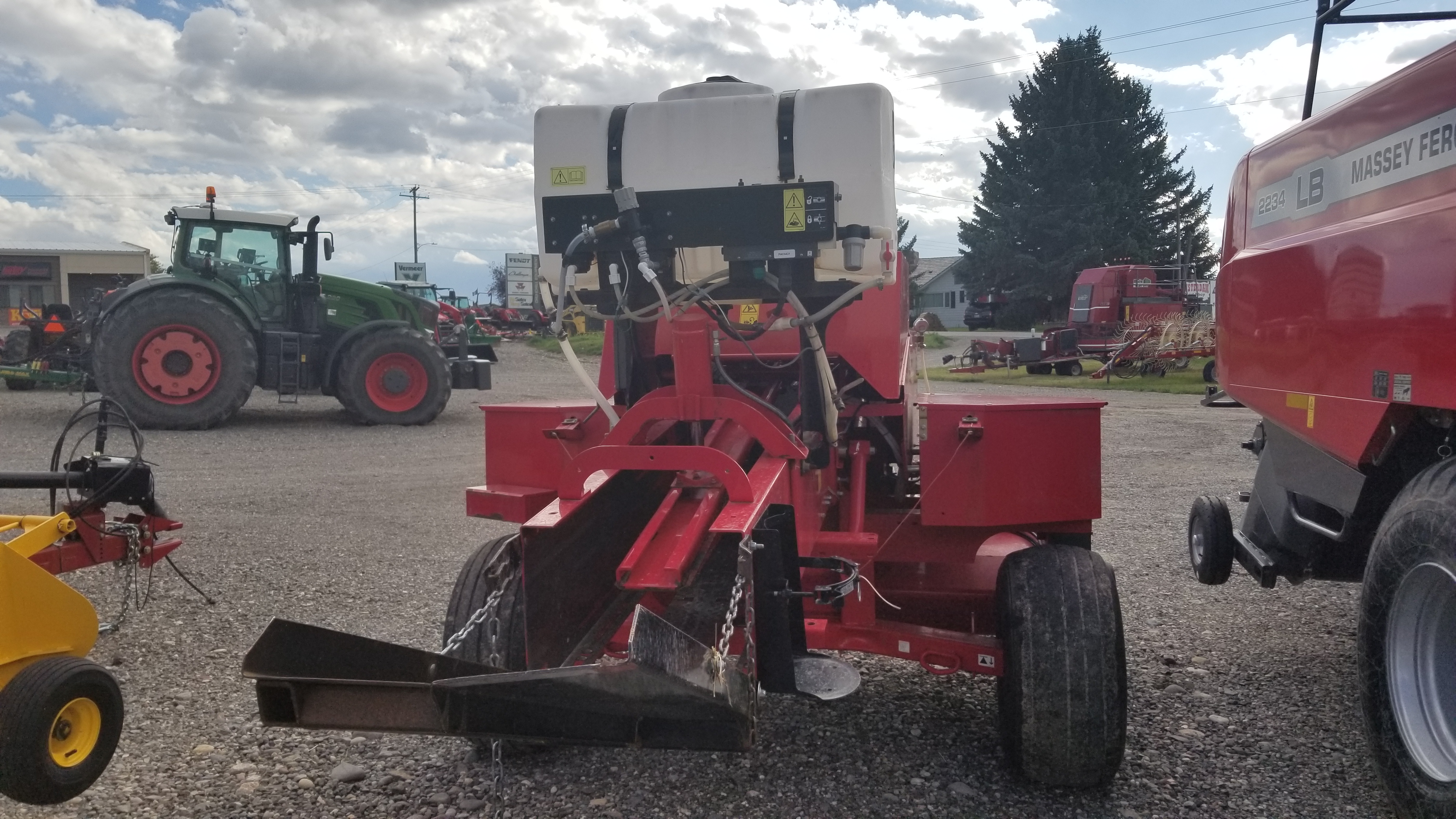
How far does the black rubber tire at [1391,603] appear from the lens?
2596 mm

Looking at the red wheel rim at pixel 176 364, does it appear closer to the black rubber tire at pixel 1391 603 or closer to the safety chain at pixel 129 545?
the safety chain at pixel 129 545

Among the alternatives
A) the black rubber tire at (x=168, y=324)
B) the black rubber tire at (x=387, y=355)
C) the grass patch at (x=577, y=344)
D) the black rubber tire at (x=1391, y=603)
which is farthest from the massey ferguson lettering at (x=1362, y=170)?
the grass patch at (x=577, y=344)

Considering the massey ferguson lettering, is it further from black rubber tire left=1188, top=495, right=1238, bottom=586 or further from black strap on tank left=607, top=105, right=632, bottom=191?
black strap on tank left=607, top=105, right=632, bottom=191

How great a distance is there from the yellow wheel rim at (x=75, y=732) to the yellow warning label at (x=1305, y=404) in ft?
12.7

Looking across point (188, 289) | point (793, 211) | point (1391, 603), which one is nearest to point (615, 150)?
point (793, 211)

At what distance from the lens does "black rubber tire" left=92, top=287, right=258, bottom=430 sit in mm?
12523

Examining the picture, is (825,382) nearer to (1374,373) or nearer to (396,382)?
(1374,373)

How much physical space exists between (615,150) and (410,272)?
47248 mm

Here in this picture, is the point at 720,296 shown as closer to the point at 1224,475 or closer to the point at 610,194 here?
the point at 610,194

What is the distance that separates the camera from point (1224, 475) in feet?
33.6

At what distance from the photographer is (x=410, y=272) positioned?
4856cm

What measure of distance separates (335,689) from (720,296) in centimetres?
176

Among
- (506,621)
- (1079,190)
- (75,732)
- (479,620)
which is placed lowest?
(75,732)

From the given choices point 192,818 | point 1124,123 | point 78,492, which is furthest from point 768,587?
point 1124,123
